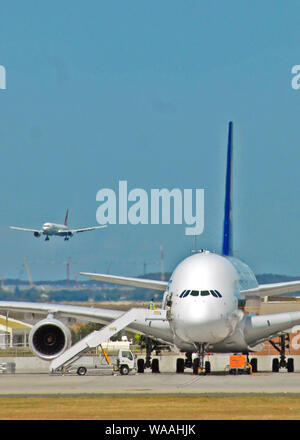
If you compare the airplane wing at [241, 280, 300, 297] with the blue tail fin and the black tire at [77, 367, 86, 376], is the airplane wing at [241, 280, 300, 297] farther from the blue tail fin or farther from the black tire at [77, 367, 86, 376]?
the black tire at [77, 367, 86, 376]

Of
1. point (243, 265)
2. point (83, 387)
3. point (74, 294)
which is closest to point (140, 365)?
point (243, 265)

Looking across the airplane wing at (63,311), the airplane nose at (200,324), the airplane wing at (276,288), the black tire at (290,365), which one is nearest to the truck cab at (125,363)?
the airplane wing at (63,311)

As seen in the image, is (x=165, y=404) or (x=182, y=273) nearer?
Result: (x=165, y=404)

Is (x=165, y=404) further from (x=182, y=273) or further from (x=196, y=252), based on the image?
(x=196, y=252)

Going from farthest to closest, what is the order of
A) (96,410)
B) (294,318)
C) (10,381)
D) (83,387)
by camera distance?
(294,318) < (10,381) < (83,387) < (96,410)

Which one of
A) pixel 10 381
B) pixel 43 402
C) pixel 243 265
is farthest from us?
pixel 243 265

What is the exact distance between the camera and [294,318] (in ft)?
167

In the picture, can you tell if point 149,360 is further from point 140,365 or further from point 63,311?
point 63,311

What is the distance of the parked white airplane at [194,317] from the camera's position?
153 feet

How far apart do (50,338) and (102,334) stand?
10.2ft

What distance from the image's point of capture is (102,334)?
50250mm
